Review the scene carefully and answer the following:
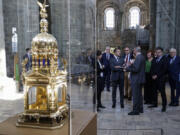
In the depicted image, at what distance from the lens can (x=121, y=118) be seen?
5.17 m

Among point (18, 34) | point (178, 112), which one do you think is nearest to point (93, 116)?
point (18, 34)

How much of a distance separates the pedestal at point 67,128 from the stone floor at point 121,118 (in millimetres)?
833

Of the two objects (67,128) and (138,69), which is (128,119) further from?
(67,128)

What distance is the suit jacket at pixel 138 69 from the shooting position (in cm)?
504

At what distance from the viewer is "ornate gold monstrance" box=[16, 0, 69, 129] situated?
216 centimetres

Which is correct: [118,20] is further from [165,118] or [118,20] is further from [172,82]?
[165,118]

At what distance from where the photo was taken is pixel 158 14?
10.8 meters

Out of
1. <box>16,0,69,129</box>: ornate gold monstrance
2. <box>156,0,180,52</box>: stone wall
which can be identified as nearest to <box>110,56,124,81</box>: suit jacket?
<box>16,0,69,129</box>: ornate gold monstrance

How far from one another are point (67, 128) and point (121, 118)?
10.7 ft

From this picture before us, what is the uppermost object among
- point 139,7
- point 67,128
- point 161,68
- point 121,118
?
point 139,7

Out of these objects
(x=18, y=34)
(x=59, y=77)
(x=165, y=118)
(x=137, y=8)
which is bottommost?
(x=165, y=118)

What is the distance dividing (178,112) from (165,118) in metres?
0.70

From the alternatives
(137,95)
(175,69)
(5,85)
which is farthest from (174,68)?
(5,85)

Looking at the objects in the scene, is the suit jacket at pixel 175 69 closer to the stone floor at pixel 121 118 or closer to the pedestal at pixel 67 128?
the stone floor at pixel 121 118
